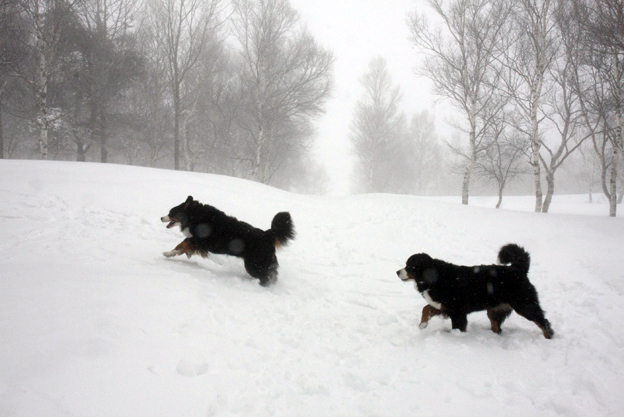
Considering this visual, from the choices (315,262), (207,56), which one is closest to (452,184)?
(207,56)

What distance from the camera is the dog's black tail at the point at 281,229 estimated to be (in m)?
4.89

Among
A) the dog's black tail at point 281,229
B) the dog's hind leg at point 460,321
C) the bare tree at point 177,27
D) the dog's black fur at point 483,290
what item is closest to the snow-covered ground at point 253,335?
the dog's hind leg at point 460,321

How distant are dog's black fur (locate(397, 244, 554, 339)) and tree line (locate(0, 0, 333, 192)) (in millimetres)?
14895

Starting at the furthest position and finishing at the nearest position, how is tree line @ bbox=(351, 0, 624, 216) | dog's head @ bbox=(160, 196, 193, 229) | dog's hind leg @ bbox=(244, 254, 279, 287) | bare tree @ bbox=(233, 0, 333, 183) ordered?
bare tree @ bbox=(233, 0, 333, 183), tree line @ bbox=(351, 0, 624, 216), dog's head @ bbox=(160, 196, 193, 229), dog's hind leg @ bbox=(244, 254, 279, 287)

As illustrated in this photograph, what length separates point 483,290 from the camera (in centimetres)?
346

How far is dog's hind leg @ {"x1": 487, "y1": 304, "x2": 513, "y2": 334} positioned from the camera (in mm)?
3545

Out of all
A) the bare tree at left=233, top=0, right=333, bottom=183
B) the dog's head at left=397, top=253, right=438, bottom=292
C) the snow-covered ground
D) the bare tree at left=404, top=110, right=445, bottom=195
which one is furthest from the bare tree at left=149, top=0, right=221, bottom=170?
the bare tree at left=404, top=110, right=445, bottom=195

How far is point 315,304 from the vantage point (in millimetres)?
4422

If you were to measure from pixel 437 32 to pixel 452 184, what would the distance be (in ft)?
154

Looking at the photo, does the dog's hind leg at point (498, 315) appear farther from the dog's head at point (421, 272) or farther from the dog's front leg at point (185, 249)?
the dog's front leg at point (185, 249)

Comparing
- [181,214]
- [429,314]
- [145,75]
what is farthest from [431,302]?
[145,75]

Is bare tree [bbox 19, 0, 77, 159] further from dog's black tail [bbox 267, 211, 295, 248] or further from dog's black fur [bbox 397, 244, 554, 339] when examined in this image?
dog's black fur [bbox 397, 244, 554, 339]

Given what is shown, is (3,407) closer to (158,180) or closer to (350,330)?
(350,330)

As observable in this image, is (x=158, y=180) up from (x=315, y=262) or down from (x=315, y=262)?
up
